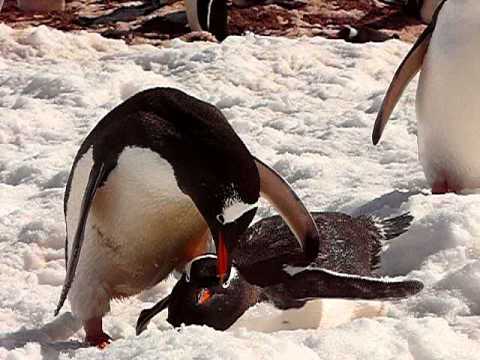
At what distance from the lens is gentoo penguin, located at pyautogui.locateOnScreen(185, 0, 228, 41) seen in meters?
7.88

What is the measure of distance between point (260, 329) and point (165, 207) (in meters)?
0.35

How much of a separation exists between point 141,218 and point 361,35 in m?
5.67

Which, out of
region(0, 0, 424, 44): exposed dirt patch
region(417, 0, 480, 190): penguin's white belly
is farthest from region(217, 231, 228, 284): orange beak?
region(0, 0, 424, 44): exposed dirt patch

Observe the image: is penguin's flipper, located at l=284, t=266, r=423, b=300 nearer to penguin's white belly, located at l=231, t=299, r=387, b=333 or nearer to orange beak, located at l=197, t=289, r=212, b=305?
penguin's white belly, located at l=231, t=299, r=387, b=333

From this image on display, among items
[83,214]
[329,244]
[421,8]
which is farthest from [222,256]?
[421,8]

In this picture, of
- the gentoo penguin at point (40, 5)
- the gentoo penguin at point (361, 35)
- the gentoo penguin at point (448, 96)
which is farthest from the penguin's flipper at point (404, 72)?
the gentoo penguin at point (40, 5)

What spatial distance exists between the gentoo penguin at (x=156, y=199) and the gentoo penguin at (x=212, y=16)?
532 cm

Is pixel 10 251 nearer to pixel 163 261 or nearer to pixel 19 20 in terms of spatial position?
pixel 163 261

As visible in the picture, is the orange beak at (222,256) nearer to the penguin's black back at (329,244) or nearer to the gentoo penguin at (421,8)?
the penguin's black back at (329,244)

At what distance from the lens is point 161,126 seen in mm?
2375

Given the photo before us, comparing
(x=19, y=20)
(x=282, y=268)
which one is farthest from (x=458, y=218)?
(x=19, y=20)

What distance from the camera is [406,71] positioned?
3.72 metres

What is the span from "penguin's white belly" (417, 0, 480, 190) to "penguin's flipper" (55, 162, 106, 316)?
59.0 inches

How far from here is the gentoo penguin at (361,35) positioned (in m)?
7.81
